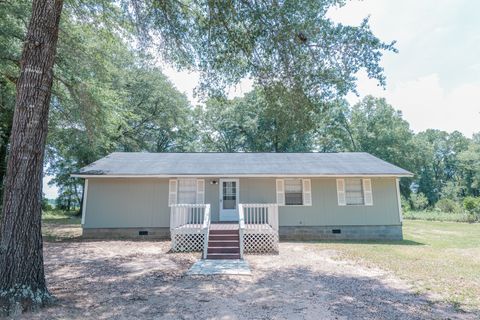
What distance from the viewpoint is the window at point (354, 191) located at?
468 inches

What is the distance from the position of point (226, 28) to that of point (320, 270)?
19.5 feet

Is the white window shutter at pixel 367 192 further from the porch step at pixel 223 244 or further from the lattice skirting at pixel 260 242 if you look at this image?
the porch step at pixel 223 244

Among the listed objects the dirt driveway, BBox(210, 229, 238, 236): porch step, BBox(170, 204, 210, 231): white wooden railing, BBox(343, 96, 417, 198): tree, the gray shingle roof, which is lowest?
the dirt driveway

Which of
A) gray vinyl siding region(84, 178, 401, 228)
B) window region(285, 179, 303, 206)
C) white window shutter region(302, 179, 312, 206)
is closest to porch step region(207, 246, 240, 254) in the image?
gray vinyl siding region(84, 178, 401, 228)

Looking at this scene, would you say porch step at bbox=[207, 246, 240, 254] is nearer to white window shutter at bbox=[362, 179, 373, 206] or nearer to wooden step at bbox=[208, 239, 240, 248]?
wooden step at bbox=[208, 239, 240, 248]

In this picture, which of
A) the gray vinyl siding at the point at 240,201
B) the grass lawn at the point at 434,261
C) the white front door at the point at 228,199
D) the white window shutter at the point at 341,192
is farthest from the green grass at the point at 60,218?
the grass lawn at the point at 434,261

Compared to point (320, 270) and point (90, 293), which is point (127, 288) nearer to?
point (90, 293)

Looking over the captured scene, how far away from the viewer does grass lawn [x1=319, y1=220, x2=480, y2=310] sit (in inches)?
204

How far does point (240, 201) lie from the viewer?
11828mm

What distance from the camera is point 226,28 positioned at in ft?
21.1

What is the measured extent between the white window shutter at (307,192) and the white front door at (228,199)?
9.09 feet

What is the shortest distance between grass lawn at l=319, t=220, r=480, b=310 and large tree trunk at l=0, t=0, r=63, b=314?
635 cm

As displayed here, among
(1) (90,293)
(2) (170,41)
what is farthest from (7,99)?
(1) (90,293)

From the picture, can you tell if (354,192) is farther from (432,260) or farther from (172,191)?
(172,191)
